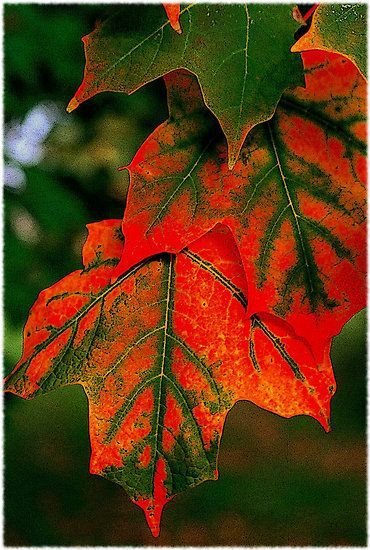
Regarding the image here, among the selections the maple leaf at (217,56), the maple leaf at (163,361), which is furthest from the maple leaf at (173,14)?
the maple leaf at (163,361)

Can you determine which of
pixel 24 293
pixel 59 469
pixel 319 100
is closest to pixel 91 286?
pixel 319 100

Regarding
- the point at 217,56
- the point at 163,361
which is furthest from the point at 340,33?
the point at 163,361

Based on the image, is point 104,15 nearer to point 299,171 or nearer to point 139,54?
point 139,54

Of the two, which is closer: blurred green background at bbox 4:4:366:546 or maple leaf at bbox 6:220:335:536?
maple leaf at bbox 6:220:335:536

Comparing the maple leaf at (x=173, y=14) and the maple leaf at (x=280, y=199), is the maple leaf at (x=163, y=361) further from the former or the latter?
the maple leaf at (x=173, y=14)

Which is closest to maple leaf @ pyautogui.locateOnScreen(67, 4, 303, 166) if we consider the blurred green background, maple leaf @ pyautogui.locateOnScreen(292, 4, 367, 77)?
maple leaf @ pyautogui.locateOnScreen(292, 4, 367, 77)

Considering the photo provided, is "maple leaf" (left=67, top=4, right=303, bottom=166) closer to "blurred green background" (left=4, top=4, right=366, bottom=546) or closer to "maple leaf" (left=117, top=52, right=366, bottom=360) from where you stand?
"maple leaf" (left=117, top=52, right=366, bottom=360)
